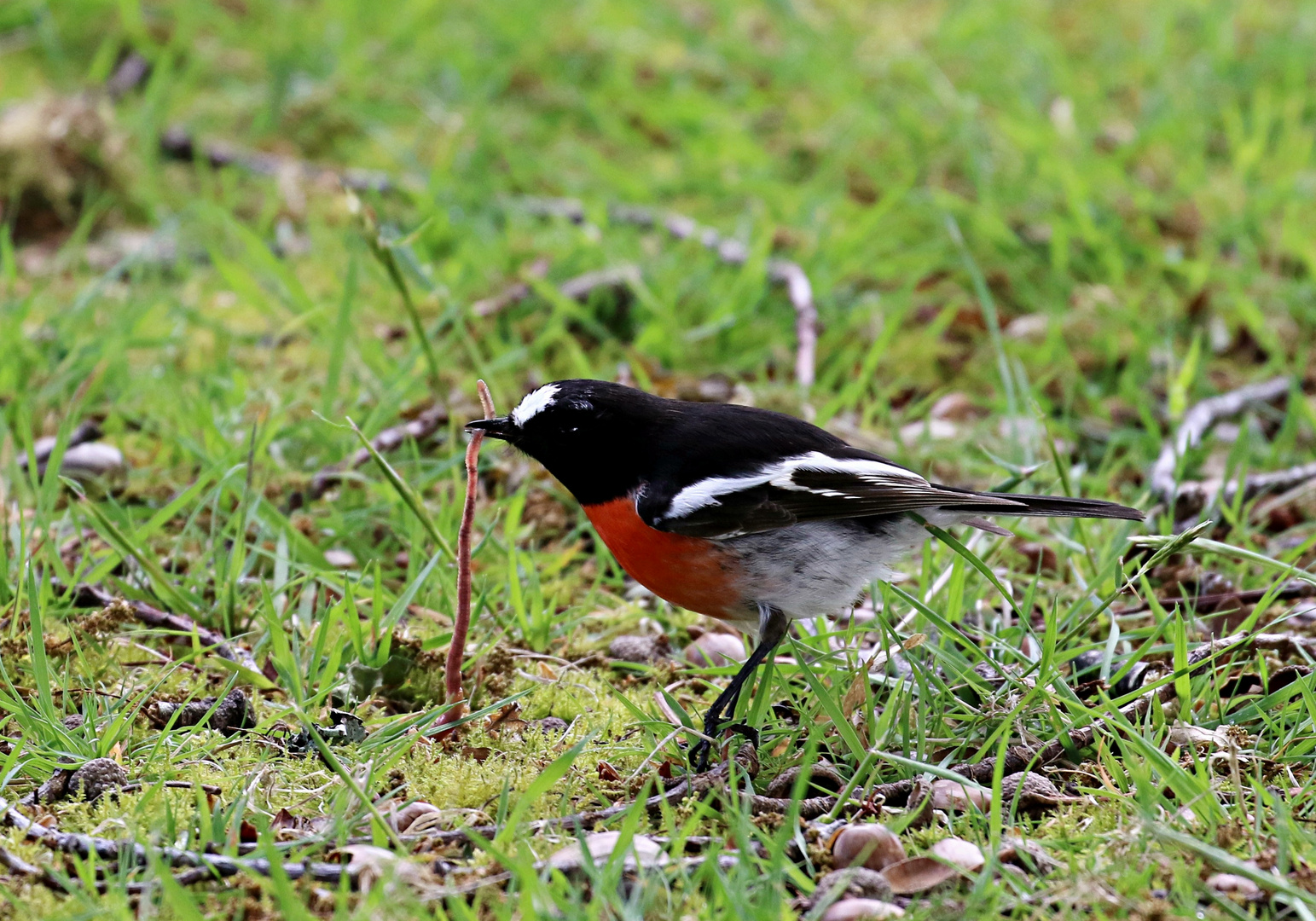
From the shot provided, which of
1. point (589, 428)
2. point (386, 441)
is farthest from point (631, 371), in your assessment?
point (589, 428)

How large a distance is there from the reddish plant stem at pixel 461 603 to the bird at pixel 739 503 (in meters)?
0.35

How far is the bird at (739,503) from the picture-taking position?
364 centimetres

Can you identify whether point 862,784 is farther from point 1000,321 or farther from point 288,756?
point 1000,321

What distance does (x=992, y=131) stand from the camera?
7461 mm

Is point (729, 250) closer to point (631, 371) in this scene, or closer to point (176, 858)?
point (631, 371)

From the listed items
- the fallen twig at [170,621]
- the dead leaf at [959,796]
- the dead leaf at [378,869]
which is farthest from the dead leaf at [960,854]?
the fallen twig at [170,621]

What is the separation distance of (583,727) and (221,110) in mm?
5400

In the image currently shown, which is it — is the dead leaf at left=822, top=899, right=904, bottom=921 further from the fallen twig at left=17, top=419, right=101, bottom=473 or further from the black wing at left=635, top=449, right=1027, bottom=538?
the fallen twig at left=17, top=419, right=101, bottom=473

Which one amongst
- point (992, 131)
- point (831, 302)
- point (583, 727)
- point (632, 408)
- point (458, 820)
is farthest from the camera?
point (992, 131)

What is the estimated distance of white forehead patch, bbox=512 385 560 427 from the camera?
389 cm

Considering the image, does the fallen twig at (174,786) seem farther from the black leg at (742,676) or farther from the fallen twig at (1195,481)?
the fallen twig at (1195,481)

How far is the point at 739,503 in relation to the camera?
A: 3670mm

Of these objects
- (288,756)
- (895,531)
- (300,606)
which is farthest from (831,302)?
(288,756)

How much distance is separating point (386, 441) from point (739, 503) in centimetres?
179
